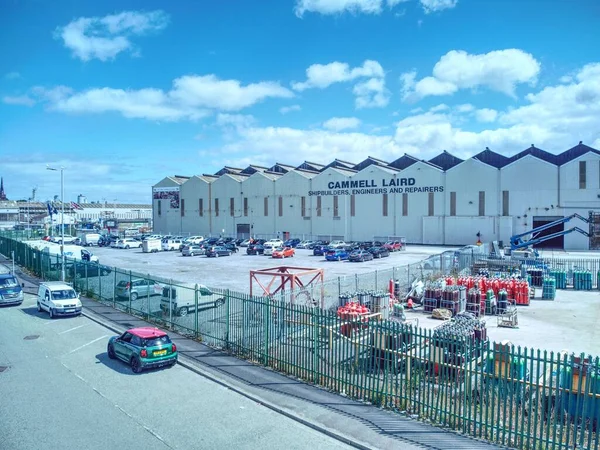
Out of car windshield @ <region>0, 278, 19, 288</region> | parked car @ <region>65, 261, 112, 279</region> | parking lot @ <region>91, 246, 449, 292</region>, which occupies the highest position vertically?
parked car @ <region>65, 261, 112, 279</region>

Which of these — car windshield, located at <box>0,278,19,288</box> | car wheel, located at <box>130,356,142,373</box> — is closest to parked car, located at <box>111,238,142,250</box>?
car windshield, located at <box>0,278,19,288</box>

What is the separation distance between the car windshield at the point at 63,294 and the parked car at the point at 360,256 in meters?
31.4

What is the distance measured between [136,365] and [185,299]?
4.98 meters

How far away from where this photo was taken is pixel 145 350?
45.6ft

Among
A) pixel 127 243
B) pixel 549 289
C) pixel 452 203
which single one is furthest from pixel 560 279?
pixel 127 243

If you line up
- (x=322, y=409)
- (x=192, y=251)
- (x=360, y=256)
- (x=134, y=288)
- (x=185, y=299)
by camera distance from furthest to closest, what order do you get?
(x=192, y=251), (x=360, y=256), (x=134, y=288), (x=185, y=299), (x=322, y=409)

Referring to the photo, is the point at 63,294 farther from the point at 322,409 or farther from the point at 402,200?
the point at 402,200

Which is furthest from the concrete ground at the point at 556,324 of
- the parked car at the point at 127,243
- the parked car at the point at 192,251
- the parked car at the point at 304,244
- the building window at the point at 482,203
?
the parked car at the point at 127,243

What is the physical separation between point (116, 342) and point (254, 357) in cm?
446

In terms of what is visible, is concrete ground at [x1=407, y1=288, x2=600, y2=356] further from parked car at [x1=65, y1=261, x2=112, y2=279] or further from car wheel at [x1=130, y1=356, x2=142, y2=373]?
parked car at [x1=65, y1=261, x2=112, y2=279]

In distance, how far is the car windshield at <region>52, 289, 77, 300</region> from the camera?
22.3 metres

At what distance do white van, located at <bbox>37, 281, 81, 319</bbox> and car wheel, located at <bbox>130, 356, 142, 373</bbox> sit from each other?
946cm

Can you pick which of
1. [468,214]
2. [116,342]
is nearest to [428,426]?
[116,342]

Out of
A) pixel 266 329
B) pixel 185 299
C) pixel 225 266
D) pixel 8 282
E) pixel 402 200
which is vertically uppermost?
pixel 402 200
